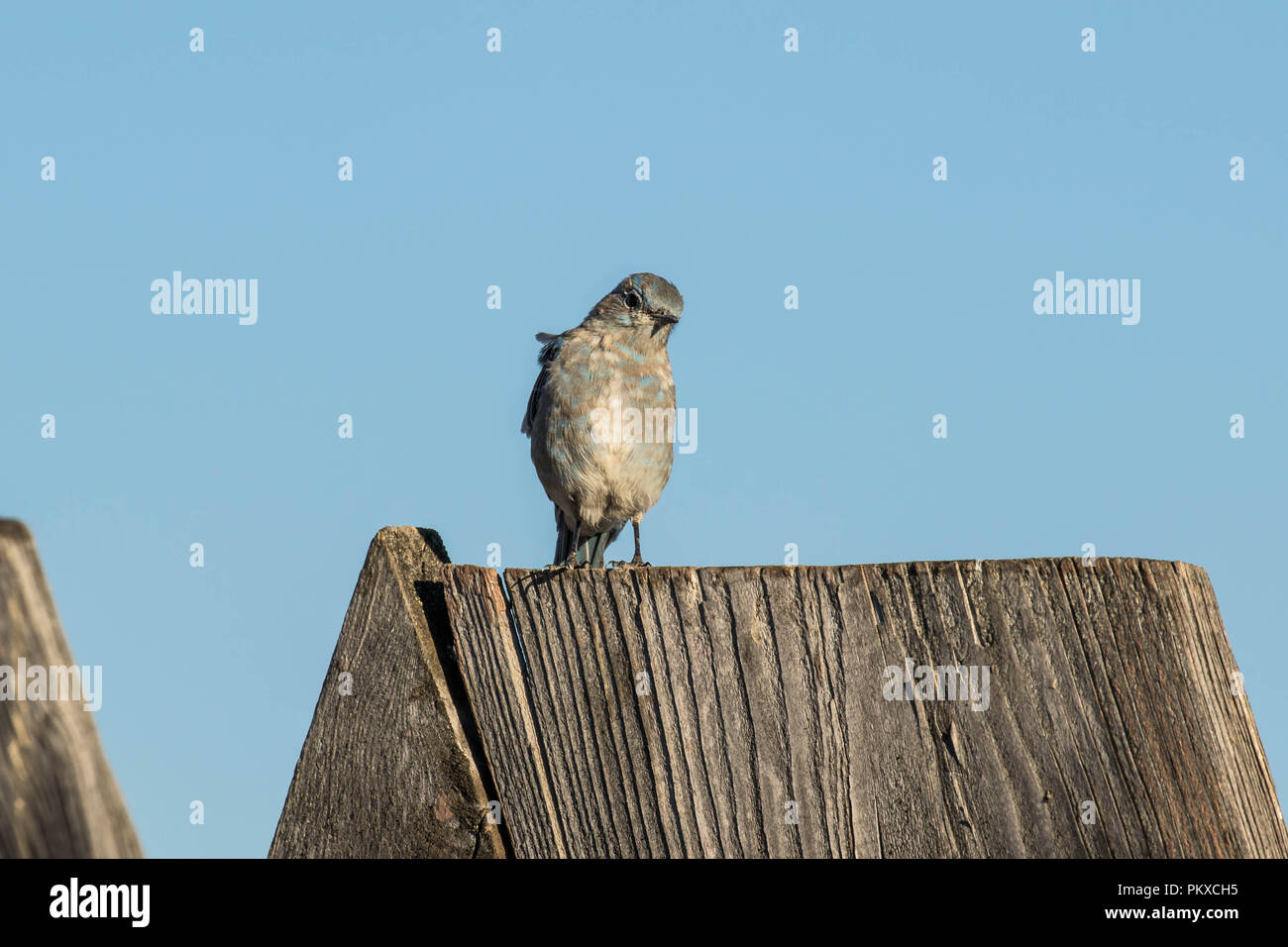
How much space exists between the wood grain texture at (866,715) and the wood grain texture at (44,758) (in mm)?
1132

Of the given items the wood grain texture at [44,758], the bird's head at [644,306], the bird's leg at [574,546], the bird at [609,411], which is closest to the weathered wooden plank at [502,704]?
the wood grain texture at [44,758]

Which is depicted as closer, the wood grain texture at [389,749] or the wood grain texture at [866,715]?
the wood grain texture at [866,715]

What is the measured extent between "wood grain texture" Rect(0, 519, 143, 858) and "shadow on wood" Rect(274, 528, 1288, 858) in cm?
109

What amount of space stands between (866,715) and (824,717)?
83mm

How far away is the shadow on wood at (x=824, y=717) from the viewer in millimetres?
2432

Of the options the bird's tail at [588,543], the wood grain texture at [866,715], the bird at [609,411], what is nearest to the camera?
the wood grain texture at [866,715]

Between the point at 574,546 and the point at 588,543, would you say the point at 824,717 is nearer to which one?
the point at 574,546

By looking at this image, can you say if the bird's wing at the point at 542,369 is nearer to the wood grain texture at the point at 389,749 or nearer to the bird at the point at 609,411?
the bird at the point at 609,411

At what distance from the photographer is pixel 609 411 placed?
22.5ft

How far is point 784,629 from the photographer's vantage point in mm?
2600

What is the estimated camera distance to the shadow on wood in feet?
7.98

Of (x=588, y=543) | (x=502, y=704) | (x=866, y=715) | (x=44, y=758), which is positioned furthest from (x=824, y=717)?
(x=588, y=543)
